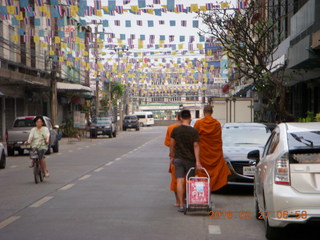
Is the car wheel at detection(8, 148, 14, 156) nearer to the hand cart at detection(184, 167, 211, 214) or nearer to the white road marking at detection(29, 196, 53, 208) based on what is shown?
the white road marking at detection(29, 196, 53, 208)

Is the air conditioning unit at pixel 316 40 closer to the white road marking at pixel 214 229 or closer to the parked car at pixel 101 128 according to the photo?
the white road marking at pixel 214 229

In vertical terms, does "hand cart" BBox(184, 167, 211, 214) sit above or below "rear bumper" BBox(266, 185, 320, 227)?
below

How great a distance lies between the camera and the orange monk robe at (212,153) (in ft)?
36.9

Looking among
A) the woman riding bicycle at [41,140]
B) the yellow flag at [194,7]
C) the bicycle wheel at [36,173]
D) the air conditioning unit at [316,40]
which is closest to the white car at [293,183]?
the bicycle wheel at [36,173]

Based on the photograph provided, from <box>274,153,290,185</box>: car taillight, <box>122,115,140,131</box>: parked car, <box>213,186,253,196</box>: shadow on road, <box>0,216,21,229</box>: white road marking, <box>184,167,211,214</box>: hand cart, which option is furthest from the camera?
<box>122,115,140,131</box>: parked car

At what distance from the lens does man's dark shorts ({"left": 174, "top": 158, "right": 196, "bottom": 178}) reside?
396 inches

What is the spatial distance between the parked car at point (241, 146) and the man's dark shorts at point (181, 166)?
2342 millimetres

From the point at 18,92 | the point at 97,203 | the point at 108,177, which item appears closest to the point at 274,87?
the point at 108,177

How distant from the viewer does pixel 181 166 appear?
10.1 m

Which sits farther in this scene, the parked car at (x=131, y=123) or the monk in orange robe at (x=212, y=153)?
the parked car at (x=131, y=123)

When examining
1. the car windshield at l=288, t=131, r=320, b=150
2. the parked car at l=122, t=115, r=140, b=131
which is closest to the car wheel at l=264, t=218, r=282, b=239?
the car windshield at l=288, t=131, r=320, b=150

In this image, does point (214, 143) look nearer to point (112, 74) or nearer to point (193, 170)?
point (193, 170)

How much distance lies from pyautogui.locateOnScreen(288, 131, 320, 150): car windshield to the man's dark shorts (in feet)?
8.88

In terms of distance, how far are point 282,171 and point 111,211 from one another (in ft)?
12.0
